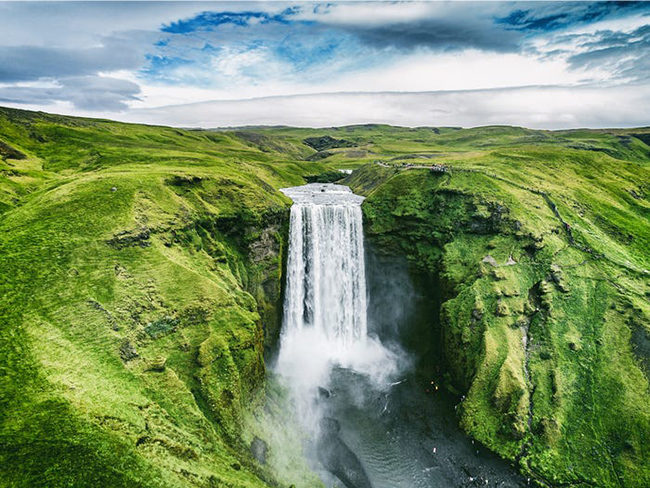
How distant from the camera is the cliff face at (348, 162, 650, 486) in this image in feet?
86.3

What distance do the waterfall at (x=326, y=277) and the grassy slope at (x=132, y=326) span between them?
2929 millimetres

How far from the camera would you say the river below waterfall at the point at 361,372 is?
25922 millimetres

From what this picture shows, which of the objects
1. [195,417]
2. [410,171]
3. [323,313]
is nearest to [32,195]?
[195,417]

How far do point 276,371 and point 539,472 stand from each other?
23.0 metres

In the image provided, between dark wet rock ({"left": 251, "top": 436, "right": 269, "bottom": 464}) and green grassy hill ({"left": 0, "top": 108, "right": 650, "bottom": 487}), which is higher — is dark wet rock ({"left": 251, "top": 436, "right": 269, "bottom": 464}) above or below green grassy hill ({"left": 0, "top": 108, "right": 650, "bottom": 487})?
below

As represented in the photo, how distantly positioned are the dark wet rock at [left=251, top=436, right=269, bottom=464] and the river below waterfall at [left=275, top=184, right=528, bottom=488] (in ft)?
14.7

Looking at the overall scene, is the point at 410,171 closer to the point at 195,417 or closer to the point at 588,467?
the point at 588,467

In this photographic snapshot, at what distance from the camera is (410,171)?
53281 millimetres

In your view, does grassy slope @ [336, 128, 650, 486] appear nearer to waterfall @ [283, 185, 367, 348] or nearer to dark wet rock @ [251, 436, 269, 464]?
waterfall @ [283, 185, 367, 348]

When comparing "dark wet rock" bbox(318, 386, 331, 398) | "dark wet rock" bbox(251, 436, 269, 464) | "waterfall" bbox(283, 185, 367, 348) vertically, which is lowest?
"dark wet rock" bbox(318, 386, 331, 398)

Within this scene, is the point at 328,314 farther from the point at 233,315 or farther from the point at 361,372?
the point at 233,315

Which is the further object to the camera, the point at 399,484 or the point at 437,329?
the point at 437,329

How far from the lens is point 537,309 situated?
3453 cm

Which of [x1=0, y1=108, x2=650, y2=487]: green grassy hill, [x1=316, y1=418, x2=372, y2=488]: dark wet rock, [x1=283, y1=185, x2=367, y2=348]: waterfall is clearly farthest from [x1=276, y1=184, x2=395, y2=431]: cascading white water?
[x1=316, y1=418, x2=372, y2=488]: dark wet rock
